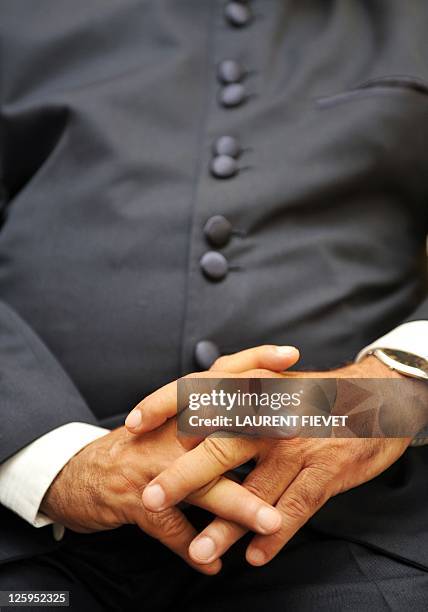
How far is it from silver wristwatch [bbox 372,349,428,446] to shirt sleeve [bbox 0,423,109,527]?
37 cm

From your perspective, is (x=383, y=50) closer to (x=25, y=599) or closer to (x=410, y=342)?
(x=410, y=342)

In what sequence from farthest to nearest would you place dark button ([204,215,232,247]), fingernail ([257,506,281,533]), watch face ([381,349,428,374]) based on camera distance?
dark button ([204,215,232,247]) → watch face ([381,349,428,374]) → fingernail ([257,506,281,533])

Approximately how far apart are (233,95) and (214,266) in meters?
0.25

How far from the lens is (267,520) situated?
2.33 ft

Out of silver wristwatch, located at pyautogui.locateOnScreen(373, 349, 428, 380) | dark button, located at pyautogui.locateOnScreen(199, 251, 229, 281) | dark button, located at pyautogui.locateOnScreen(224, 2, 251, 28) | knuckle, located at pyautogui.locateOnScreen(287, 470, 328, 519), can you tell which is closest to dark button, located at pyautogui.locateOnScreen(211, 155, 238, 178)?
dark button, located at pyautogui.locateOnScreen(199, 251, 229, 281)

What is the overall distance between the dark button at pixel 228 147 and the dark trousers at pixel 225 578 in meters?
0.51

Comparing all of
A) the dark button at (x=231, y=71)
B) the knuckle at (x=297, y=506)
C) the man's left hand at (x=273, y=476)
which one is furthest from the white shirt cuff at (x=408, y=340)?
the dark button at (x=231, y=71)

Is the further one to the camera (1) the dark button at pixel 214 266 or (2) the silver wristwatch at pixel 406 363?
(1) the dark button at pixel 214 266

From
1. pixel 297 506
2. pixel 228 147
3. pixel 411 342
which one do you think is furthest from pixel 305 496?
pixel 228 147

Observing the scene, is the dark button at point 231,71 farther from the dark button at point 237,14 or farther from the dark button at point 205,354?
the dark button at point 205,354

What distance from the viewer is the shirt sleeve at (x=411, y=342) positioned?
2.68 ft

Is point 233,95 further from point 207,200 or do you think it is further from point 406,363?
point 406,363

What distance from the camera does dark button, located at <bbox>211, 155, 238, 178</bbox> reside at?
0.94 meters

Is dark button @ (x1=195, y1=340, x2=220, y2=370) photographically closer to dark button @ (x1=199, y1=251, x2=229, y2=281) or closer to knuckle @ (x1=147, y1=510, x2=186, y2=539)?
dark button @ (x1=199, y1=251, x2=229, y2=281)
